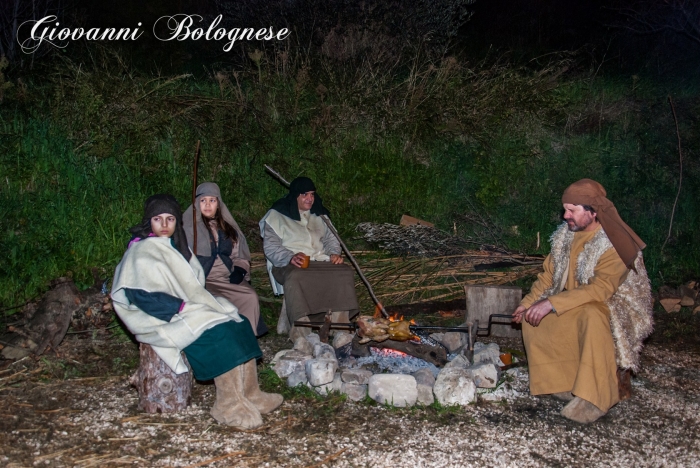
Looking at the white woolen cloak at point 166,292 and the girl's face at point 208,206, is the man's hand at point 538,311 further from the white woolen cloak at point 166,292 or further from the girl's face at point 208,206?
the girl's face at point 208,206

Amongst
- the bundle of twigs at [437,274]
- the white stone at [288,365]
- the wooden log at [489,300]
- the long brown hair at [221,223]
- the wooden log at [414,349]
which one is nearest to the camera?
the white stone at [288,365]

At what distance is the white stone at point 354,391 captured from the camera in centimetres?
528

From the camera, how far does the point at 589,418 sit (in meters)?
4.94

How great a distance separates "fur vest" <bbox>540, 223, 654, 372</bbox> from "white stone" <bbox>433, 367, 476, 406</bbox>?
1.12 m

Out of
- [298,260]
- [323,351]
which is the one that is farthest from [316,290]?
[323,351]

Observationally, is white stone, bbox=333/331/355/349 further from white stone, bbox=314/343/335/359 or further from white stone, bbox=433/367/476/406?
white stone, bbox=433/367/476/406

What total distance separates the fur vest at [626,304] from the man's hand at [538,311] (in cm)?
36

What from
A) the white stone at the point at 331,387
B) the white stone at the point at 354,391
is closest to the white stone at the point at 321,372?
the white stone at the point at 331,387

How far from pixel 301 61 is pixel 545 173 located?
13.5 feet

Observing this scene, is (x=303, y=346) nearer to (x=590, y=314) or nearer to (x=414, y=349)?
(x=414, y=349)

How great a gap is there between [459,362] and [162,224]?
2.61 m

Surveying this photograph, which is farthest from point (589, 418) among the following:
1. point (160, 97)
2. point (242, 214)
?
point (160, 97)

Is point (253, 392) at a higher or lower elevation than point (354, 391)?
higher

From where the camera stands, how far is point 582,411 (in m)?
4.97
